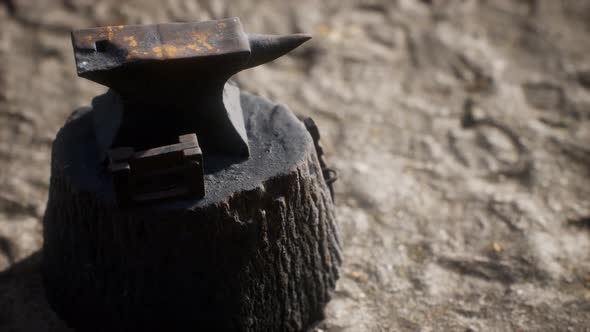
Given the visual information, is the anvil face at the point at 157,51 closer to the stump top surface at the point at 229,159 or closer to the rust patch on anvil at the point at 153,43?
the rust patch on anvil at the point at 153,43

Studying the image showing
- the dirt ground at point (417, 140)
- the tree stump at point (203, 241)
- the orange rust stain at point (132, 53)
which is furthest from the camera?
the dirt ground at point (417, 140)

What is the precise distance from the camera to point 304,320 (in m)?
3.01


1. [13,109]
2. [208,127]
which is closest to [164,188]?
[208,127]

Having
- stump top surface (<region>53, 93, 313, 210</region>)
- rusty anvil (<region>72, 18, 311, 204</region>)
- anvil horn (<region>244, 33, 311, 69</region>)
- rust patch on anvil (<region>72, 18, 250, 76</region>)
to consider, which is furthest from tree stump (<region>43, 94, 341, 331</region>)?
rust patch on anvil (<region>72, 18, 250, 76</region>)

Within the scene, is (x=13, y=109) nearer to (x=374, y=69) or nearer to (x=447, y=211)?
(x=374, y=69)

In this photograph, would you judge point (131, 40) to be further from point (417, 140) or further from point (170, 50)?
point (417, 140)

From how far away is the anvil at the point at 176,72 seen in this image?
2350 mm

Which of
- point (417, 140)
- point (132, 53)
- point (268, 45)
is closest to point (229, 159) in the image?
point (268, 45)

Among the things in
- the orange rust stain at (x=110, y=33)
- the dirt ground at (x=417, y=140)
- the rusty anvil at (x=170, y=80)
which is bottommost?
the dirt ground at (x=417, y=140)

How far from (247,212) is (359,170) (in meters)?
1.69

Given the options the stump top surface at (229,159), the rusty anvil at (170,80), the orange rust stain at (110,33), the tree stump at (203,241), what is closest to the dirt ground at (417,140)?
the tree stump at (203,241)

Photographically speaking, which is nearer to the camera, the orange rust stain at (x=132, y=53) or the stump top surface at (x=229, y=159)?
the orange rust stain at (x=132, y=53)

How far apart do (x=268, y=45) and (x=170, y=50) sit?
1.31 ft

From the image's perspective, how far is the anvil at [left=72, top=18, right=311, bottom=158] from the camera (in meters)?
2.35
